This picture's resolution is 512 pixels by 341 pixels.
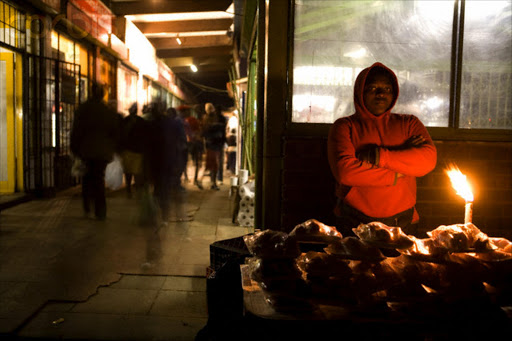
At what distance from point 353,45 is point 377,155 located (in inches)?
75.4

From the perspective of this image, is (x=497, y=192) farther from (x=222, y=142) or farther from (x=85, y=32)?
(x=85, y=32)

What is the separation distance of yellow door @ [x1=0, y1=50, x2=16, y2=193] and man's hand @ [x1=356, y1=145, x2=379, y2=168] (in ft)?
30.1

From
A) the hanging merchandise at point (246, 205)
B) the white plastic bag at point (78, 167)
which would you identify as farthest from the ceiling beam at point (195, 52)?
the hanging merchandise at point (246, 205)

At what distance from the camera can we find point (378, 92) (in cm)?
301

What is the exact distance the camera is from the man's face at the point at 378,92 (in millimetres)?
3012

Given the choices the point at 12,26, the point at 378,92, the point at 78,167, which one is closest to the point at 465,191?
the point at 378,92

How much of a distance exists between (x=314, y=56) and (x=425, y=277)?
3056 millimetres

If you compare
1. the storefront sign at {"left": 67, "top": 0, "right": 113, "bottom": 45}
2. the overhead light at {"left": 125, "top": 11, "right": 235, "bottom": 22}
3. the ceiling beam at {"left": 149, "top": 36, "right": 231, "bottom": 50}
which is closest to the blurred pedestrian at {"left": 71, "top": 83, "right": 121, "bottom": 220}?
the storefront sign at {"left": 67, "top": 0, "right": 113, "bottom": 45}

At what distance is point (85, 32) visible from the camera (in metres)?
11.1

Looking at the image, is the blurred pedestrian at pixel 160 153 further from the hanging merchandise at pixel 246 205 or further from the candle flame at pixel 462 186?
the candle flame at pixel 462 186

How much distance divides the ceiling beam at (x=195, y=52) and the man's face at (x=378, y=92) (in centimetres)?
1668

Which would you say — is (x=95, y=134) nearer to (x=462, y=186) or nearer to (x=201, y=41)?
(x=462, y=186)

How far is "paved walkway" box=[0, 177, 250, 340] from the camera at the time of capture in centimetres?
366

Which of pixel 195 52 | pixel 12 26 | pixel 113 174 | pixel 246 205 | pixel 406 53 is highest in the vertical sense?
pixel 195 52
